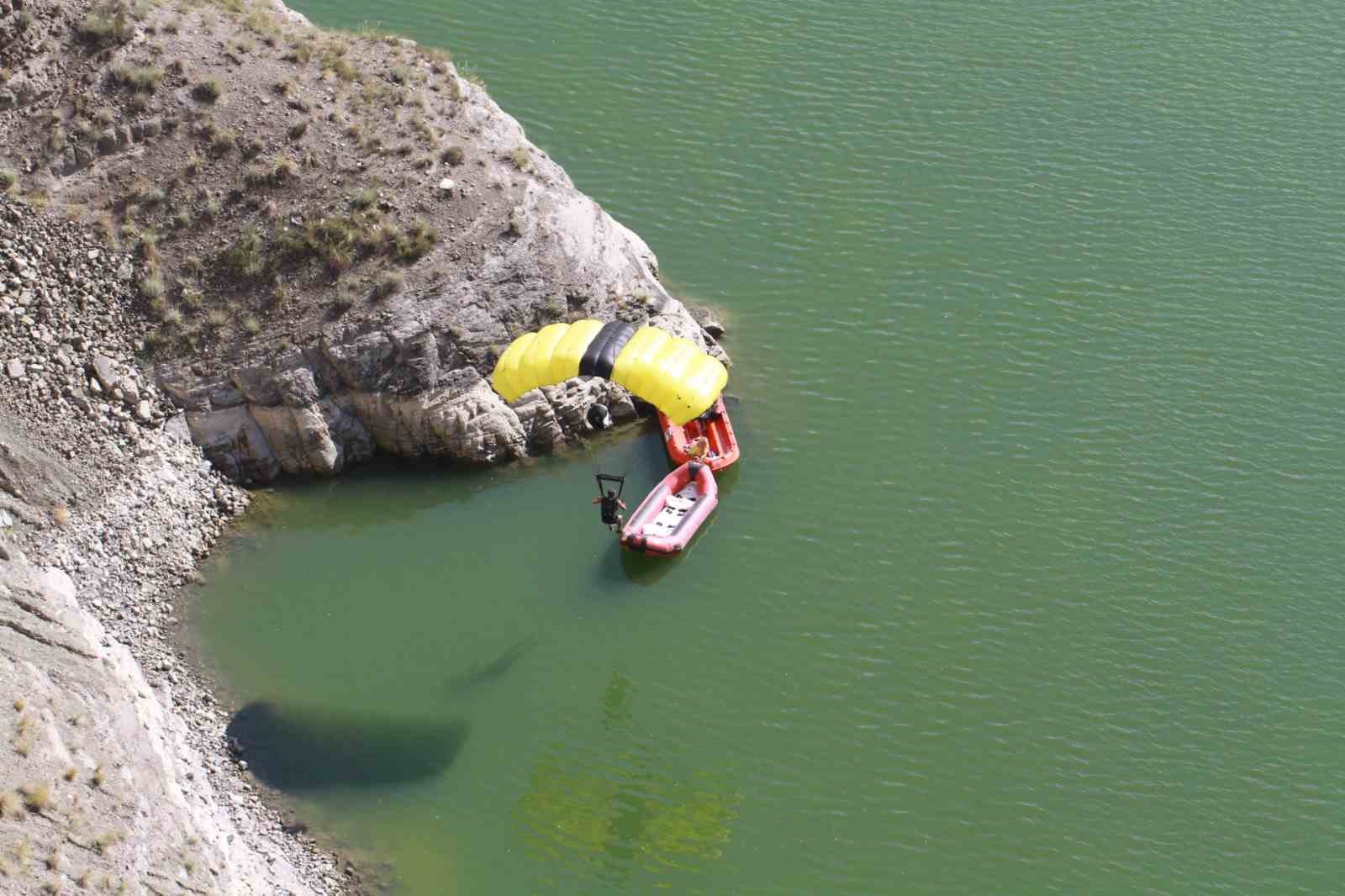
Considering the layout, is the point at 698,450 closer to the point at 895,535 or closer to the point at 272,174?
the point at 895,535

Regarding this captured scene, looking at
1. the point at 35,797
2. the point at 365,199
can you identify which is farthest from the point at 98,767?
the point at 365,199

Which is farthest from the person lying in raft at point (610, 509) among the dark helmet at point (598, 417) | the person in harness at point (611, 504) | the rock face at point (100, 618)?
the rock face at point (100, 618)

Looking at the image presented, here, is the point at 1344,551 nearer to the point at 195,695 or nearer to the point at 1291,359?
the point at 1291,359

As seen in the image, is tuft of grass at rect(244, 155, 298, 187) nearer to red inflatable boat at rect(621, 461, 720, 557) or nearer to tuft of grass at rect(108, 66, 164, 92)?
tuft of grass at rect(108, 66, 164, 92)

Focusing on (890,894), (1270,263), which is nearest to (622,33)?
(1270,263)

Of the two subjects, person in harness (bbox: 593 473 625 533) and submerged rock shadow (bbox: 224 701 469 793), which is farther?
person in harness (bbox: 593 473 625 533)

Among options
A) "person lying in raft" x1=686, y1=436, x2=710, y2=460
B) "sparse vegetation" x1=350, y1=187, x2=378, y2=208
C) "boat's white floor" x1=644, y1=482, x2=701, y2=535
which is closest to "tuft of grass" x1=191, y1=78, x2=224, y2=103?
"sparse vegetation" x1=350, y1=187, x2=378, y2=208
